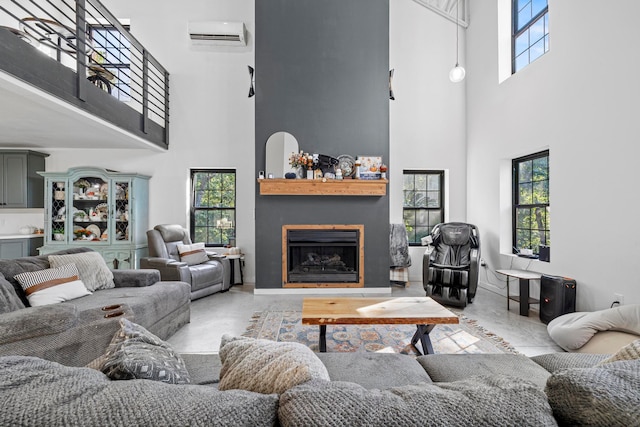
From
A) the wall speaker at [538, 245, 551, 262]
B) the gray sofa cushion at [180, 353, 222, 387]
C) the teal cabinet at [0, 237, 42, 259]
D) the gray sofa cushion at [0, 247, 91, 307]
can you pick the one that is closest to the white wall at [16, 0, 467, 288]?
the teal cabinet at [0, 237, 42, 259]

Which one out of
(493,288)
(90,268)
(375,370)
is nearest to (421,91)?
(493,288)

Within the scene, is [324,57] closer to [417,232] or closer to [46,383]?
[417,232]

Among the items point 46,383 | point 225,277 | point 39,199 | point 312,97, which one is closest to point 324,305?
point 46,383

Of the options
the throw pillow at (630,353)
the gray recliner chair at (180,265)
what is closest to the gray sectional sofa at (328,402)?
the throw pillow at (630,353)

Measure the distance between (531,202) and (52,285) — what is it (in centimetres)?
547

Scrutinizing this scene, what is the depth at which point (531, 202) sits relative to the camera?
166 inches

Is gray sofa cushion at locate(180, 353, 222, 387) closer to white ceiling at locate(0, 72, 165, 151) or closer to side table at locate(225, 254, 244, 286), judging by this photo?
white ceiling at locate(0, 72, 165, 151)

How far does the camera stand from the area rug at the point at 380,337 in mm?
2609

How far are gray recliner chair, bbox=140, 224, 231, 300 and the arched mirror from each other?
1.60 metres

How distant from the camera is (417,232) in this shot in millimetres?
5598

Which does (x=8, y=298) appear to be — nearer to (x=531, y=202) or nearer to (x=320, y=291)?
(x=320, y=291)

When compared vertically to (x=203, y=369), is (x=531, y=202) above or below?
above

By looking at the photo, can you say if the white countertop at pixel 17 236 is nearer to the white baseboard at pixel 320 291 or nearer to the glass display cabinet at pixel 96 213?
the glass display cabinet at pixel 96 213

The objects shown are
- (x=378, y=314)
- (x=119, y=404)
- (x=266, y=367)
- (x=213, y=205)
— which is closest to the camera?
(x=119, y=404)
